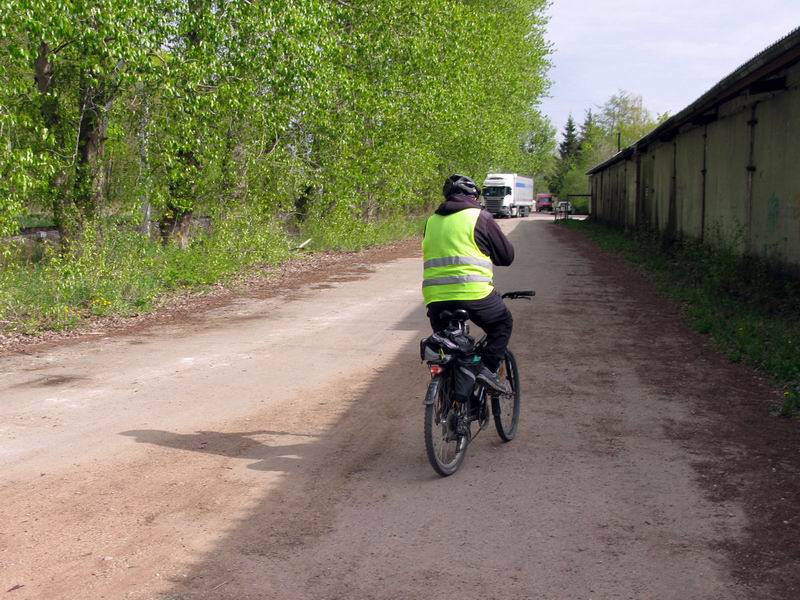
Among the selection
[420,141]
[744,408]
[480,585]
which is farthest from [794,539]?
[420,141]

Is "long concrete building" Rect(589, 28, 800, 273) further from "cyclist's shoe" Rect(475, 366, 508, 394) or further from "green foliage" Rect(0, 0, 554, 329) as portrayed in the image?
"green foliage" Rect(0, 0, 554, 329)

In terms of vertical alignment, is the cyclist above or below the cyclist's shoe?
above

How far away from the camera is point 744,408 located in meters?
7.24

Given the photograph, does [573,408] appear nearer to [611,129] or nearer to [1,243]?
[1,243]

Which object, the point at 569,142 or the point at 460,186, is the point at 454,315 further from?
the point at 569,142

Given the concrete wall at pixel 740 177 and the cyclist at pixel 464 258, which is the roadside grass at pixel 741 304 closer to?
the concrete wall at pixel 740 177

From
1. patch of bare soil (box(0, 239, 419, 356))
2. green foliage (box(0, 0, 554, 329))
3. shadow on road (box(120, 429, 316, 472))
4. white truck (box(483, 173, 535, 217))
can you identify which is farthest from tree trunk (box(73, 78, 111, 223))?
white truck (box(483, 173, 535, 217))

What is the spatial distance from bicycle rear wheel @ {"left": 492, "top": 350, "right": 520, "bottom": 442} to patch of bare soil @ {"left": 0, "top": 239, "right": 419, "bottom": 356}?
6.21 m

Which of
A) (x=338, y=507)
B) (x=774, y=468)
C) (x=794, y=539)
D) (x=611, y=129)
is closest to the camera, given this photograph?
(x=794, y=539)

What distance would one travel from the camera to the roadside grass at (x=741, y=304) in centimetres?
855

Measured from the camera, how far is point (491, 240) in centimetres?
568

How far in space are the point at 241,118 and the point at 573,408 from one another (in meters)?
11.6

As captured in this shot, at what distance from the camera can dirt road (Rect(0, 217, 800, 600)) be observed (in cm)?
405

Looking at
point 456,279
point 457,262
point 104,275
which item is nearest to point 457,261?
point 457,262
